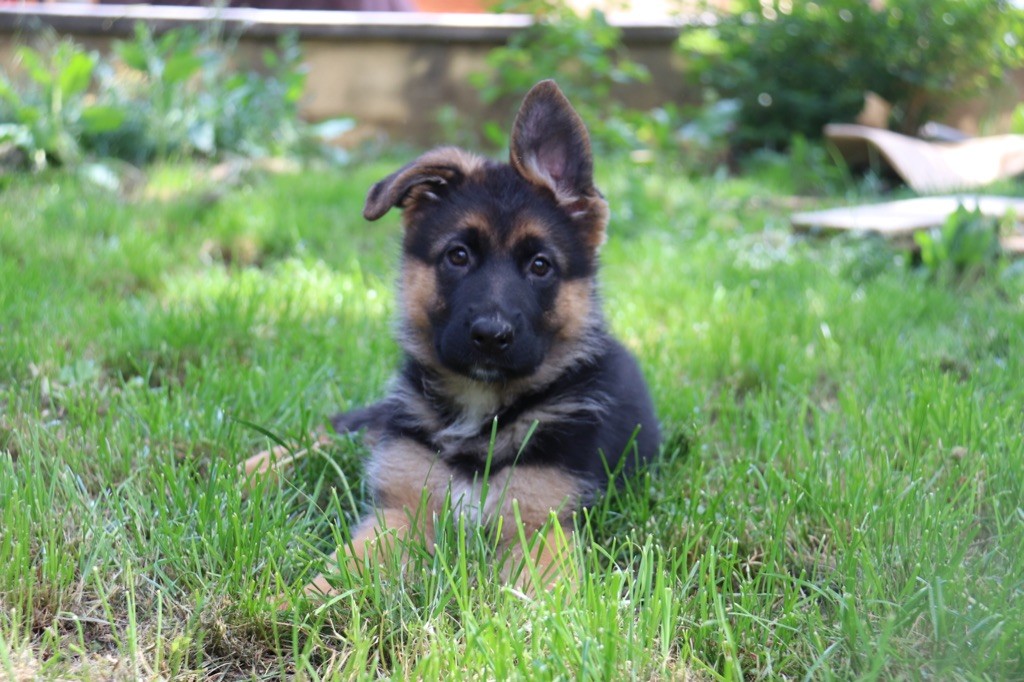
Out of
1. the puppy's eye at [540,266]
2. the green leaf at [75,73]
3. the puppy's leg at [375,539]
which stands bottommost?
the puppy's leg at [375,539]

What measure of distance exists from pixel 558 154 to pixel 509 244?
0.39 meters

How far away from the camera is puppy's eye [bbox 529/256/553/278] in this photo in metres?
3.24

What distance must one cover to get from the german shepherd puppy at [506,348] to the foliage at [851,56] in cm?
636

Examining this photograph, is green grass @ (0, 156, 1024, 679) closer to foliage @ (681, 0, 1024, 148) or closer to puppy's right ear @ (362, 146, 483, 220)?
puppy's right ear @ (362, 146, 483, 220)

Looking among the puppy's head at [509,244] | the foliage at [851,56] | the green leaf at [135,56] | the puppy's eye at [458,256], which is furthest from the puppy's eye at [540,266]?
the foliage at [851,56]

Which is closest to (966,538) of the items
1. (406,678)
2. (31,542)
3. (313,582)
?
(406,678)

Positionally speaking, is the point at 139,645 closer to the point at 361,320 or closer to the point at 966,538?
the point at 966,538

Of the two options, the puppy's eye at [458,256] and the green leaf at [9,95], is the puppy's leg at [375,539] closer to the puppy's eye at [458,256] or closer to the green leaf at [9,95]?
the puppy's eye at [458,256]

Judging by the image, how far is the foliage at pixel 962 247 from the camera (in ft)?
17.3

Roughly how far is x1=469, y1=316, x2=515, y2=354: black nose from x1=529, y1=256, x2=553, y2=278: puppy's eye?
0.34 m

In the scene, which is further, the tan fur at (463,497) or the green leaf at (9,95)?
the green leaf at (9,95)

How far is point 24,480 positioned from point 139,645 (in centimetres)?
77

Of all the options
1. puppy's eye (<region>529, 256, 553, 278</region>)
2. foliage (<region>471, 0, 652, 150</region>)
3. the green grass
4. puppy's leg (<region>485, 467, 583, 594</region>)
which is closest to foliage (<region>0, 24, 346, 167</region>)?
the green grass

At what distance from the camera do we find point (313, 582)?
2461mm
